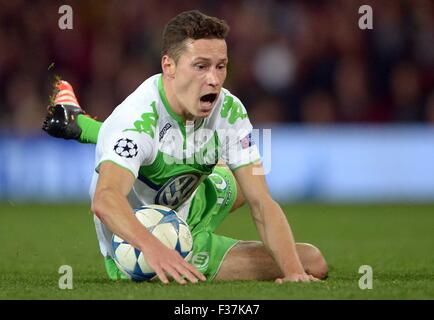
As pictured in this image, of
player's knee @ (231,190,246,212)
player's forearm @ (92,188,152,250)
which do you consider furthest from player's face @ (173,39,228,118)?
player's knee @ (231,190,246,212)

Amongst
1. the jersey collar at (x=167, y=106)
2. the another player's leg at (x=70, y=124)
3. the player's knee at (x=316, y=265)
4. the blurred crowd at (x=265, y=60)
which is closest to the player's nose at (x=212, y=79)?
the jersey collar at (x=167, y=106)

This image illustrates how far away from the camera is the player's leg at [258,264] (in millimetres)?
6496

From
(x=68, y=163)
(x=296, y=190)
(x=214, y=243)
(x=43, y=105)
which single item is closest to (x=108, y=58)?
(x=43, y=105)

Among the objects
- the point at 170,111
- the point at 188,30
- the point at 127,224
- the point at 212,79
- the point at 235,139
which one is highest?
the point at 188,30

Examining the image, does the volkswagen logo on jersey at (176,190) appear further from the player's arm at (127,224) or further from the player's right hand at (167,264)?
the player's right hand at (167,264)

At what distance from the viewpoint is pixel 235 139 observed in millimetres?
6422

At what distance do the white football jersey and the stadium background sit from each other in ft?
21.7

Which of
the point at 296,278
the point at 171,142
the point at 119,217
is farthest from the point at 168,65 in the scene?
the point at 296,278

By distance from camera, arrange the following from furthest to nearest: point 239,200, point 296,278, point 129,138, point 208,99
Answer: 1. point 239,200
2. point 208,99
3. point 296,278
4. point 129,138

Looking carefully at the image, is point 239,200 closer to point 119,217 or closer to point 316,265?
point 316,265

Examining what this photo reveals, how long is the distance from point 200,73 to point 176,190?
0.82 metres

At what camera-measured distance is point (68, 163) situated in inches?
557

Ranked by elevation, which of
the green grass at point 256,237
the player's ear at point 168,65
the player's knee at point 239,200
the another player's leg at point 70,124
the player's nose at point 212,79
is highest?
the player's ear at point 168,65

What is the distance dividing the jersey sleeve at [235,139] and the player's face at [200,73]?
0.30 m
